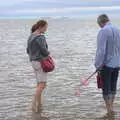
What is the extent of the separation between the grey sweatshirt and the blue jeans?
133cm

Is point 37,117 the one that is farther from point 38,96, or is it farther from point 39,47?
point 39,47

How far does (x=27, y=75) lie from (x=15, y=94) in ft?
13.2

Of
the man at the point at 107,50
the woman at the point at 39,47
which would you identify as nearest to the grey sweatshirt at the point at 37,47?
the woman at the point at 39,47

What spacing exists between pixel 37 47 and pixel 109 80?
1.69m

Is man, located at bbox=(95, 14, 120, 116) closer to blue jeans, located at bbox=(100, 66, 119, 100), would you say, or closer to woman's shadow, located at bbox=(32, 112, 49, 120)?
blue jeans, located at bbox=(100, 66, 119, 100)

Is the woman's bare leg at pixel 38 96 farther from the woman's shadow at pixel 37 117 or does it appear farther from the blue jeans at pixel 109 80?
the blue jeans at pixel 109 80

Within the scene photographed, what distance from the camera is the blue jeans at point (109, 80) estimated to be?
9422 millimetres

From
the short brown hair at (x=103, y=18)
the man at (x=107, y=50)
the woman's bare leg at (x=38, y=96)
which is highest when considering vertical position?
the short brown hair at (x=103, y=18)

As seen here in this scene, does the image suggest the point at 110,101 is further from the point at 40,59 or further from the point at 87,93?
the point at 87,93

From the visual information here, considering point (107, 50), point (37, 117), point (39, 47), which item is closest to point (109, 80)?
point (107, 50)

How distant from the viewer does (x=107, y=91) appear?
31.5 feet

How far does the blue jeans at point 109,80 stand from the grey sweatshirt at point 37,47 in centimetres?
133

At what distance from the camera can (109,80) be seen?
9523 millimetres

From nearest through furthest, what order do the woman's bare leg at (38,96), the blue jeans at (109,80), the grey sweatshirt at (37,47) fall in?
1. the blue jeans at (109,80)
2. the grey sweatshirt at (37,47)
3. the woman's bare leg at (38,96)
